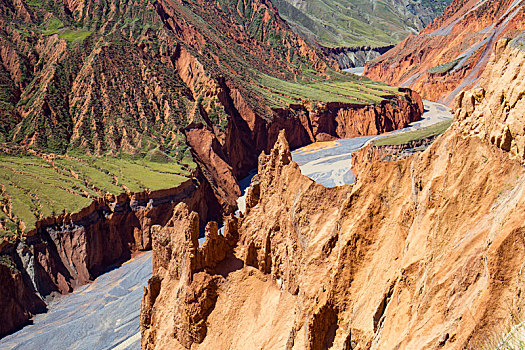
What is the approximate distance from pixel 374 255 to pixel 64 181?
150ft

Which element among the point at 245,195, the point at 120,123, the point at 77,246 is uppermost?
the point at 120,123

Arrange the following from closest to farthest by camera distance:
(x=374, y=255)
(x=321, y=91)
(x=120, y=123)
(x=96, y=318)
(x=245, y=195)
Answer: (x=374, y=255), (x=96, y=318), (x=245, y=195), (x=120, y=123), (x=321, y=91)

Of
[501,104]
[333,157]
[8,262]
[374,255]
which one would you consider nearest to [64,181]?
[8,262]

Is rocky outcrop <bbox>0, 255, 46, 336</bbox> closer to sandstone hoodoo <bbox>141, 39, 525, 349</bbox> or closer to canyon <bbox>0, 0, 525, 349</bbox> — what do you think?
canyon <bbox>0, 0, 525, 349</bbox>

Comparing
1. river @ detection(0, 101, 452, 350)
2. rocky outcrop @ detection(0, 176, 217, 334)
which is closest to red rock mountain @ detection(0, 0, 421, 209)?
rocky outcrop @ detection(0, 176, 217, 334)

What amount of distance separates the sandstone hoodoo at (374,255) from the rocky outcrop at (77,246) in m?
22.6

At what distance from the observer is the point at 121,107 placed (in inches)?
2830

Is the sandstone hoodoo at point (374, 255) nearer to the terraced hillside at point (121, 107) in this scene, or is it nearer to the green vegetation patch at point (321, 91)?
the terraced hillside at point (121, 107)

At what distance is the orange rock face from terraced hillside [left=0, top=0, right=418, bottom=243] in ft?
56.7

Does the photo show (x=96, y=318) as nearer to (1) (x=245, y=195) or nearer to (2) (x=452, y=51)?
(1) (x=245, y=195)

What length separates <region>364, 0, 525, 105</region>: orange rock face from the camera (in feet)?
372

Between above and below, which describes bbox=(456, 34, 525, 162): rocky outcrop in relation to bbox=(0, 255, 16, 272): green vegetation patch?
above

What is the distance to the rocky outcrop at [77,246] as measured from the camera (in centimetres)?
3891

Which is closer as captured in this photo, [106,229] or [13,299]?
[13,299]
